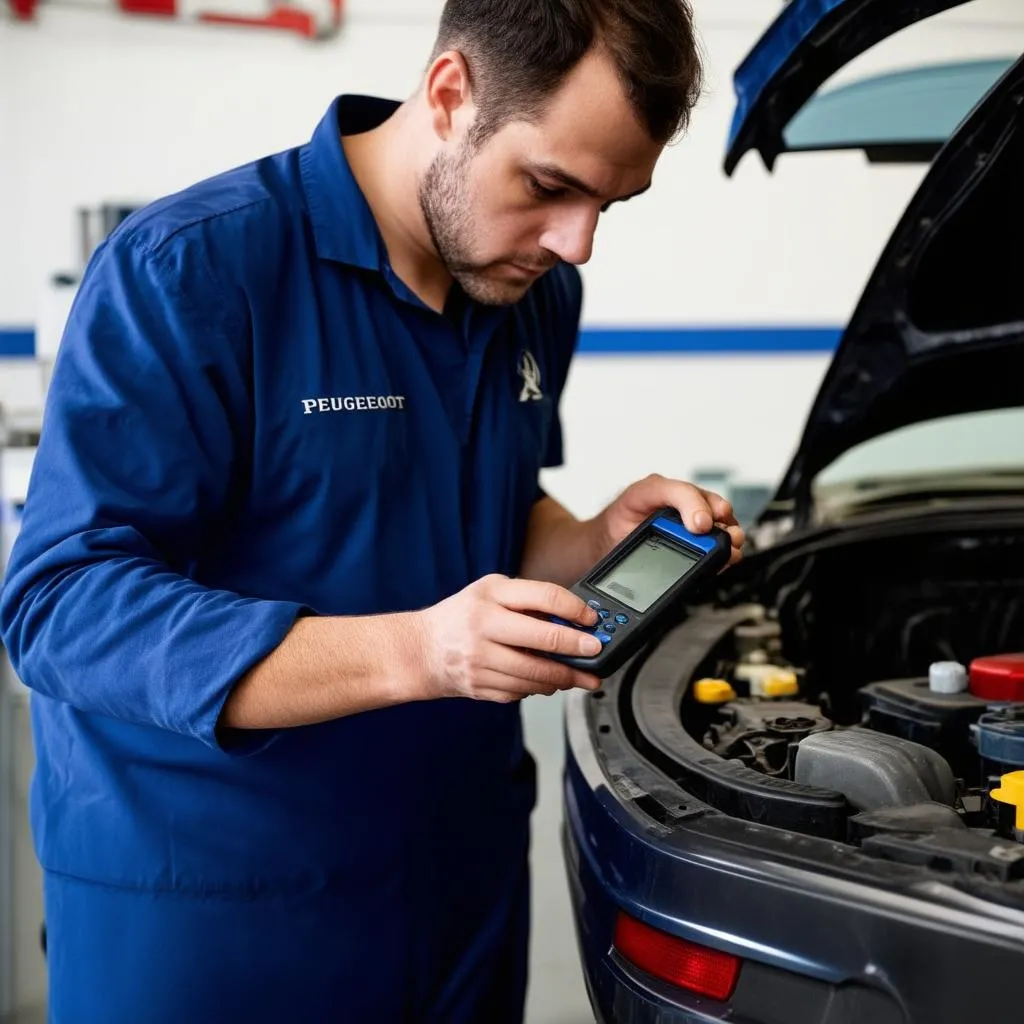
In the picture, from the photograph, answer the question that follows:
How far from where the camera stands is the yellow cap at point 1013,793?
92 cm

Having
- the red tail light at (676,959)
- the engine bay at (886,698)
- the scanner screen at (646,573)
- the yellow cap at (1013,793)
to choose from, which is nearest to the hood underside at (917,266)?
the engine bay at (886,698)

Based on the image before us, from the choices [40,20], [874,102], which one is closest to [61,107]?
[40,20]

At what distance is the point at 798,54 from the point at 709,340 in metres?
2.81

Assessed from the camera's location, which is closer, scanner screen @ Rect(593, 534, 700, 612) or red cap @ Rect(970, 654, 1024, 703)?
scanner screen @ Rect(593, 534, 700, 612)

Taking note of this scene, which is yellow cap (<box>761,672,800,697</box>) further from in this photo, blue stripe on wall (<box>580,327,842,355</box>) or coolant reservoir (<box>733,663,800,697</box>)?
blue stripe on wall (<box>580,327,842,355</box>)

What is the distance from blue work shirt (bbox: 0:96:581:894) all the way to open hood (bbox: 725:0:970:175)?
42cm

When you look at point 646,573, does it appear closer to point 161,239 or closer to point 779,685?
point 779,685

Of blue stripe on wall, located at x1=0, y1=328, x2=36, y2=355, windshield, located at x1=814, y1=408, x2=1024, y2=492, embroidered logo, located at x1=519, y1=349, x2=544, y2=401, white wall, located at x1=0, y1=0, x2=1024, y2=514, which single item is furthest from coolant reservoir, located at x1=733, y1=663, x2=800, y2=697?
windshield, located at x1=814, y1=408, x2=1024, y2=492

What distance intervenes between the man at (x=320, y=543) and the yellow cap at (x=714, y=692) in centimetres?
21

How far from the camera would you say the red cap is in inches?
48.9

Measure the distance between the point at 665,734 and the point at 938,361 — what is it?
0.81 metres

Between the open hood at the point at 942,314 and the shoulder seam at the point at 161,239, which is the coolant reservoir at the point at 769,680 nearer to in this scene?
the open hood at the point at 942,314

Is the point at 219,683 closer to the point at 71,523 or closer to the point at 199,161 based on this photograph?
the point at 71,523

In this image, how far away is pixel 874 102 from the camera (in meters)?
1.70
